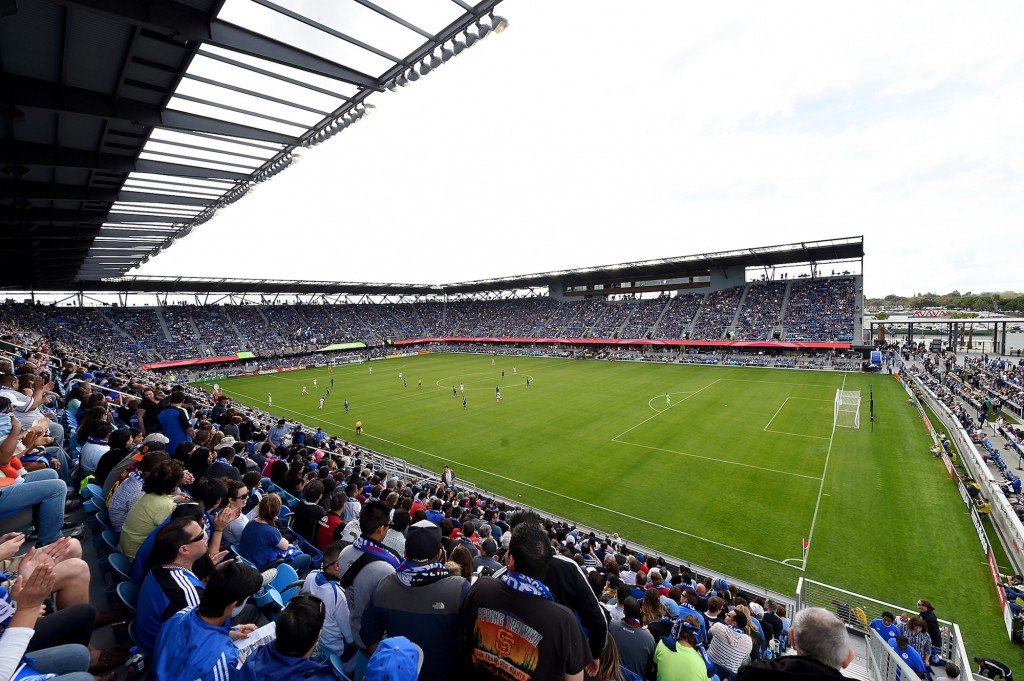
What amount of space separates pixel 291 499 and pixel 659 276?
63789 mm

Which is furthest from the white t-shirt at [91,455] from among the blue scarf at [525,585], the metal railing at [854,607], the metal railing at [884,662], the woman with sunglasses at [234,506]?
the metal railing at [854,607]

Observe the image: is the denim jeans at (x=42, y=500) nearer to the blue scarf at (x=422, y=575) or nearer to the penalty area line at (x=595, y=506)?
the blue scarf at (x=422, y=575)

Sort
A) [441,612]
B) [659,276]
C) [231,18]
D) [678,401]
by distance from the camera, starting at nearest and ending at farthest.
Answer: [441,612] < [231,18] < [678,401] < [659,276]

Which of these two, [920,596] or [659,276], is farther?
[659,276]

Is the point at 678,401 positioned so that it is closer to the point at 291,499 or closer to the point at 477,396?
the point at 477,396

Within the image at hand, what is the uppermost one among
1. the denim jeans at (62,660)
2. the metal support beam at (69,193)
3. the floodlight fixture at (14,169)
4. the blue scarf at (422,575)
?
the metal support beam at (69,193)

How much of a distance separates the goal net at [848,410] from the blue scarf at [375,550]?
29.5 m

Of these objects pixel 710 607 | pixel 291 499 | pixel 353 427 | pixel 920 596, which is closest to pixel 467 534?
pixel 291 499

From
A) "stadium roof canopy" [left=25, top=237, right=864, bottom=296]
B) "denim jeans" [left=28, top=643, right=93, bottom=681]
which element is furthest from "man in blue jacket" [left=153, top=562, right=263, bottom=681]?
"stadium roof canopy" [left=25, top=237, right=864, bottom=296]

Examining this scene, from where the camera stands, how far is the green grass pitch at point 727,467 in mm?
12867

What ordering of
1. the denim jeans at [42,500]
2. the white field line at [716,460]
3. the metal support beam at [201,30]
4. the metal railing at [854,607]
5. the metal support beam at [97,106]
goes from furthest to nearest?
1. the white field line at [716,460]
2. the metal railing at [854,607]
3. the metal support beam at [97,106]
4. the metal support beam at [201,30]
5. the denim jeans at [42,500]

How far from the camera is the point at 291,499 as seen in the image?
8.62m

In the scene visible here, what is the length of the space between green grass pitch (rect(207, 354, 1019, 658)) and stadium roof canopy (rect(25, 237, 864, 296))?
1621 centimetres

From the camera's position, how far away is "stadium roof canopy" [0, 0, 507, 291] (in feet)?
23.7
